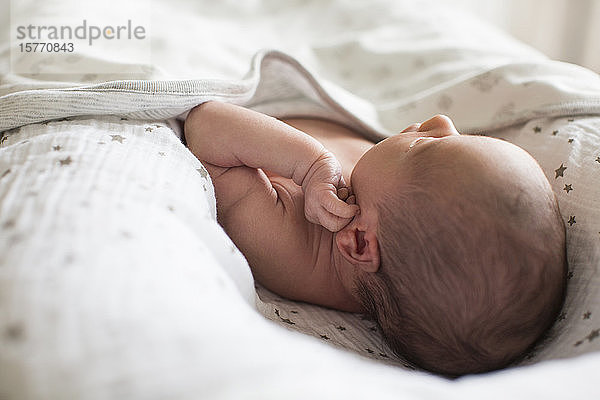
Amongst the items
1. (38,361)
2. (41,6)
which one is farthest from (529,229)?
(41,6)

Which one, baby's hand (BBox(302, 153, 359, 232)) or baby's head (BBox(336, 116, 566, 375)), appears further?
baby's hand (BBox(302, 153, 359, 232))

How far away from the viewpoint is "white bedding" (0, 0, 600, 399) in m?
0.50

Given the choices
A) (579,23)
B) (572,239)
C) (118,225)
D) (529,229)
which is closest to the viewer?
(118,225)

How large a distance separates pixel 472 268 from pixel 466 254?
0.02 meters

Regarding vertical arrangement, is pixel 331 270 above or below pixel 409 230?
below

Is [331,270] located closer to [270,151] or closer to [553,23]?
[270,151]

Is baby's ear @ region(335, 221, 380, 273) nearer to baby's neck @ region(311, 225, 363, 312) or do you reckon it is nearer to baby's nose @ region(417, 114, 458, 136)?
baby's neck @ region(311, 225, 363, 312)

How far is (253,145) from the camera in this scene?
925 millimetres

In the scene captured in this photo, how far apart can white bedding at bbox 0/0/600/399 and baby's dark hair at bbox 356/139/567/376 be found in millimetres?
63

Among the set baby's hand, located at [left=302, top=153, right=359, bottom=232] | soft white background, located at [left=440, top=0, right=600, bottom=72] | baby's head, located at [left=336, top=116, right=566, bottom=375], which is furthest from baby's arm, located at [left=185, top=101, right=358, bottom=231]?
soft white background, located at [left=440, top=0, right=600, bottom=72]

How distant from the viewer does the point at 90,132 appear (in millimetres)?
807

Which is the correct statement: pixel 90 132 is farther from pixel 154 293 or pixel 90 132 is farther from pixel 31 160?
pixel 154 293

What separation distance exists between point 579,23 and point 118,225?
2393 millimetres

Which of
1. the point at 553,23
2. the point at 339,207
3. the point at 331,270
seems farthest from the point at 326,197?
the point at 553,23
